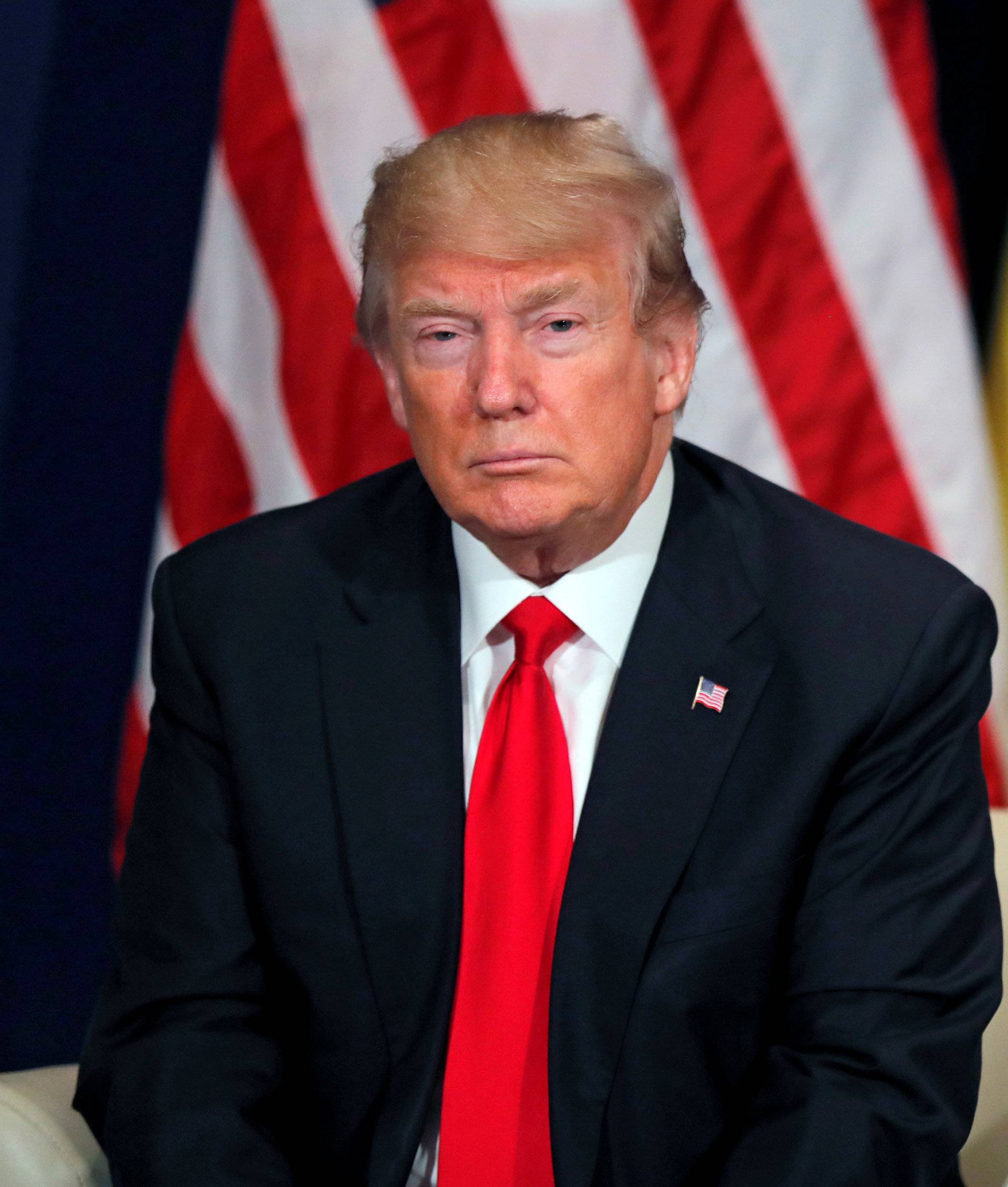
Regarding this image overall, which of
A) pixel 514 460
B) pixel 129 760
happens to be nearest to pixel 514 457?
pixel 514 460

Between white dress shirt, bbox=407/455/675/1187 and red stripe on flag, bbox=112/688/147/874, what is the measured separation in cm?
98

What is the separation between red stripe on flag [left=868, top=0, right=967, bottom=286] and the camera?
1.98 metres

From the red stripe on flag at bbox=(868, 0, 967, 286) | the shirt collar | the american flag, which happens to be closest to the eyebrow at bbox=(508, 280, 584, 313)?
the shirt collar

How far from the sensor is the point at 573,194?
4.08 ft

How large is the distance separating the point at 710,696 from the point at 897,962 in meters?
0.27

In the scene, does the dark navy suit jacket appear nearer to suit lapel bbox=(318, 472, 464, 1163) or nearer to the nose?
suit lapel bbox=(318, 472, 464, 1163)

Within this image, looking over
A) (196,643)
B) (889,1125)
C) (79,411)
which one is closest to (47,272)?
(79,411)

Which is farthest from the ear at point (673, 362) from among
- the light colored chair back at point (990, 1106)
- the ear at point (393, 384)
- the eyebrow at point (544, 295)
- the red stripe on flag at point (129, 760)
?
the red stripe on flag at point (129, 760)

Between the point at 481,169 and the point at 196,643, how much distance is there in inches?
20.3

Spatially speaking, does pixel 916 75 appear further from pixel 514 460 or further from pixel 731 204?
pixel 514 460

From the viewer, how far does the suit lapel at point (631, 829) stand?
1.25 metres

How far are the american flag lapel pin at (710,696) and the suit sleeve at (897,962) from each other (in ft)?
0.40

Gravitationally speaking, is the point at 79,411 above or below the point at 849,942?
above

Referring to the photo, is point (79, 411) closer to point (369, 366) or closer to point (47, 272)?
point (47, 272)
